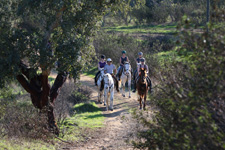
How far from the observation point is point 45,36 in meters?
11.1

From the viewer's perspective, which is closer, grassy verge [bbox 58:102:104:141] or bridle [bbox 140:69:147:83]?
grassy verge [bbox 58:102:104:141]

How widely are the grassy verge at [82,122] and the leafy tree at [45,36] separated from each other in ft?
6.03

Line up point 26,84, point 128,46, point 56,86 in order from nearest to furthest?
point 26,84 < point 56,86 < point 128,46

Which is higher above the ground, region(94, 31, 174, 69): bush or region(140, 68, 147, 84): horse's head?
region(94, 31, 174, 69): bush

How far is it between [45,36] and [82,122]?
5445 mm

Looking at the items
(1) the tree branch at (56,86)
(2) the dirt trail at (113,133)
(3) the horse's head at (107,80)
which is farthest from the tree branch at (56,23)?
(3) the horse's head at (107,80)

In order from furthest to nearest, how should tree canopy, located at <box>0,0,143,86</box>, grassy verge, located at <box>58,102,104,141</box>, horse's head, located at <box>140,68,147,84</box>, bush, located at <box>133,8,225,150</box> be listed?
1. horse's head, located at <box>140,68,147,84</box>
2. grassy verge, located at <box>58,102,104,141</box>
3. tree canopy, located at <box>0,0,143,86</box>
4. bush, located at <box>133,8,225,150</box>

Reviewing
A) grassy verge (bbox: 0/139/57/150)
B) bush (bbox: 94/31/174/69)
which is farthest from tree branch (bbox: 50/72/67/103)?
bush (bbox: 94/31/174/69)

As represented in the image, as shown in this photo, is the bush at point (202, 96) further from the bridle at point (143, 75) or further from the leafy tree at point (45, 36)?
the bridle at point (143, 75)

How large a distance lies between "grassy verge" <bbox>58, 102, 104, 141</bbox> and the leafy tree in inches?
72.4

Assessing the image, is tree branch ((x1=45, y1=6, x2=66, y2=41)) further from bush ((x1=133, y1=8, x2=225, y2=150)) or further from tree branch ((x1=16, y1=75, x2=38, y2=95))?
bush ((x1=133, y1=8, x2=225, y2=150))

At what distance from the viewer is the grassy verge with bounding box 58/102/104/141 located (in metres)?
13.5

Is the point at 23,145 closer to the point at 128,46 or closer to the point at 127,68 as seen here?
the point at 127,68

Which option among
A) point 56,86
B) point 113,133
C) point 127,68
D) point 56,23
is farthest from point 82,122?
point 127,68
